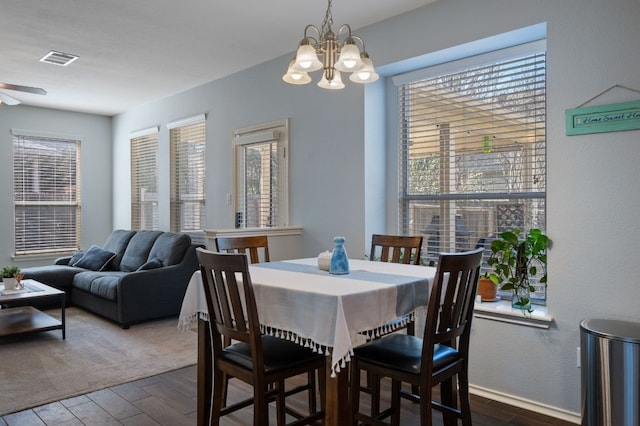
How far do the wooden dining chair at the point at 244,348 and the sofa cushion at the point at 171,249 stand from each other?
289 centimetres

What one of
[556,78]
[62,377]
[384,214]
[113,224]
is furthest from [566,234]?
[113,224]

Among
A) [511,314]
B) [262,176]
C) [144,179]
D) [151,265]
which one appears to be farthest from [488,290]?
[144,179]

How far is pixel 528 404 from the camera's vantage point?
278 cm

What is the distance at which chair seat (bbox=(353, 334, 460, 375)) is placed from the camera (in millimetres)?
1942

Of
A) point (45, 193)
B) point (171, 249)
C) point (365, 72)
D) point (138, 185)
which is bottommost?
point (171, 249)

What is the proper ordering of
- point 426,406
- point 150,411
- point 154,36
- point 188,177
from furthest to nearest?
point 188,177, point 154,36, point 150,411, point 426,406

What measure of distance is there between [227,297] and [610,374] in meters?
1.79

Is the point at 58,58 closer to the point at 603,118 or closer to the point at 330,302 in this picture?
the point at 330,302

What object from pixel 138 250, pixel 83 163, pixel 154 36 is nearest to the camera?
pixel 154 36

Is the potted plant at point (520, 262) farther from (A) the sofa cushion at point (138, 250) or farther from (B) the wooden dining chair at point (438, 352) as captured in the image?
(A) the sofa cushion at point (138, 250)

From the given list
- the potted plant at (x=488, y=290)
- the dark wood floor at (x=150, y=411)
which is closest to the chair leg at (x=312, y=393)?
the dark wood floor at (x=150, y=411)

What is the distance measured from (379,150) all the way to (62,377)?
288cm

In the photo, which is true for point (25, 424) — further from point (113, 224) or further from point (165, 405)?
point (113, 224)

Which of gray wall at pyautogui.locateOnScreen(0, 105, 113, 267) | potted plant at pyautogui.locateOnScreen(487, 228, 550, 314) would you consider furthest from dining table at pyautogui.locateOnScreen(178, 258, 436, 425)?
gray wall at pyautogui.locateOnScreen(0, 105, 113, 267)
